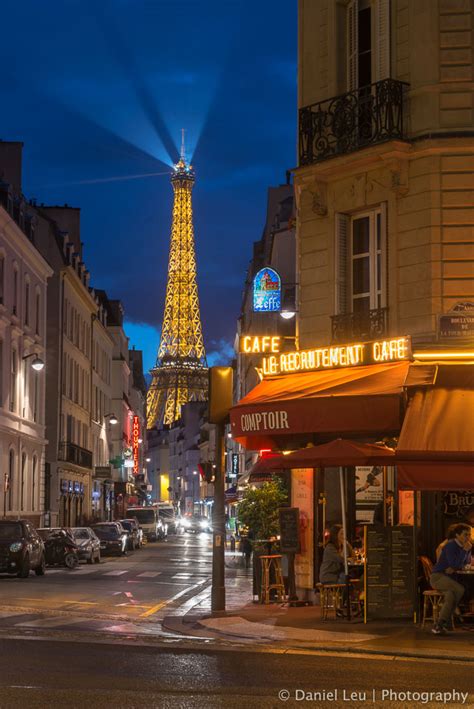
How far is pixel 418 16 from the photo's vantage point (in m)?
21.1

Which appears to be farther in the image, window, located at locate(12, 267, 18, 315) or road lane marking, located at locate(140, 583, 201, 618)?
window, located at locate(12, 267, 18, 315)

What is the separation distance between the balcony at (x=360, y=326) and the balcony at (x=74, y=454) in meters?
42.5

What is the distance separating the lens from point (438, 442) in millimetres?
17234

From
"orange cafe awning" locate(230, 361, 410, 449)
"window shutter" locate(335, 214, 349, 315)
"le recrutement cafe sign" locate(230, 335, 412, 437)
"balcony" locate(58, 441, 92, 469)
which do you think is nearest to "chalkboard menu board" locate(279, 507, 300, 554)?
"orange cafe awning" locate(230, 361, 410, 449)

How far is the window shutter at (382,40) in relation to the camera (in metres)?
21.8

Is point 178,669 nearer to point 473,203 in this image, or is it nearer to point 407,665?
point 407,665

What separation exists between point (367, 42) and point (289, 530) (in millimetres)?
9166

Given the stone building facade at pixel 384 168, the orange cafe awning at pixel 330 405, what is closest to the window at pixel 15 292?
the stone building facade at pixel 384 168

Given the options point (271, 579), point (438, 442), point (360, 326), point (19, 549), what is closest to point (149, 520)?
point (19, 549)

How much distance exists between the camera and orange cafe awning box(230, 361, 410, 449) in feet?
61.7

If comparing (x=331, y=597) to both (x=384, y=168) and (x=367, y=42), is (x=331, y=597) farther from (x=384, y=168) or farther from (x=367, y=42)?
(x=367, y=42)

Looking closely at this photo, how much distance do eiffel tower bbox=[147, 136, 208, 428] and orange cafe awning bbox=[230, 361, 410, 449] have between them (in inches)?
6050

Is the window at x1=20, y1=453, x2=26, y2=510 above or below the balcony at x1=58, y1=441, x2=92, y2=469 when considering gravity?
below

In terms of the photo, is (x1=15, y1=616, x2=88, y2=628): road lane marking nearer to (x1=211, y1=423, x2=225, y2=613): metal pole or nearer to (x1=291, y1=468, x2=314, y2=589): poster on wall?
(x1=211, y1=423, x2=225, y2=613): metal pole
